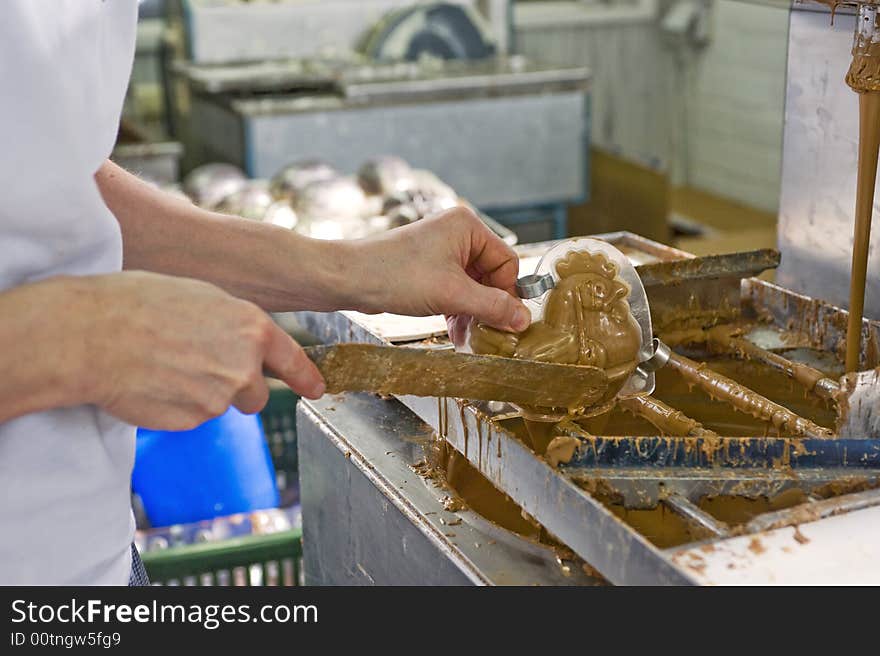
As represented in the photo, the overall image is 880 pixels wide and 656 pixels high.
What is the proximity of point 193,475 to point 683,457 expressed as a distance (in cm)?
143

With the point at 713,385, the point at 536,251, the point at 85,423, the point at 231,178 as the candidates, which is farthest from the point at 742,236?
the point at 85,423

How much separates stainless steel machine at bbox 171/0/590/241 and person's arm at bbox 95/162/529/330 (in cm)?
228

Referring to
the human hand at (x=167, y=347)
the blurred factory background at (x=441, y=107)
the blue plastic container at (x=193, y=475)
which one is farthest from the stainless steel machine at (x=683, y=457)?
the blurred factory background at (x=441, y=107)

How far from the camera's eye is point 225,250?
4.09 ft

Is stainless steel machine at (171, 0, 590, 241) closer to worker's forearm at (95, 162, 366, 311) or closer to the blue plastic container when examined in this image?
the blue plastic container

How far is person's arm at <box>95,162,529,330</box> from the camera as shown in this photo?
4.02 ft

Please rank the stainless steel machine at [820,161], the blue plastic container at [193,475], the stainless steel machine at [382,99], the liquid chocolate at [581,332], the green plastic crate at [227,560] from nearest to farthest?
1. the liquid chocolate at [581,332]
2. the stainless steel machine at [820,161]
3. the green plastic crate at [227,560]
4. the blue plastic container at [193,475]
5. the stainless steel machine at [382,99]

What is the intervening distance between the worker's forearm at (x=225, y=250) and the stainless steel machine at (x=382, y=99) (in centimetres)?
228

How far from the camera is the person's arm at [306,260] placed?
1226 mm

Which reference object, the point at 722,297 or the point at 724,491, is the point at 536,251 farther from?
the point at 724,491

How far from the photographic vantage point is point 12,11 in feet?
2.90

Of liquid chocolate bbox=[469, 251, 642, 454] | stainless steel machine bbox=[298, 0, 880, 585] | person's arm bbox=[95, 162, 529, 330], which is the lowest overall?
stainless steel machine bbox=[298, 0, 880, 585]

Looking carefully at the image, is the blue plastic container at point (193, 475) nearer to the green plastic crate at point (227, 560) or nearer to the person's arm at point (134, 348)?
the green plastic crate at point (227, 560)

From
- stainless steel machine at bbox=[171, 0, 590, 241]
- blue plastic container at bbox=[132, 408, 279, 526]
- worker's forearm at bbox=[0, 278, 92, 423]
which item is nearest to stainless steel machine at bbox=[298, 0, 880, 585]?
worker's forearm at bbox=[0, 278, 92, 423]
